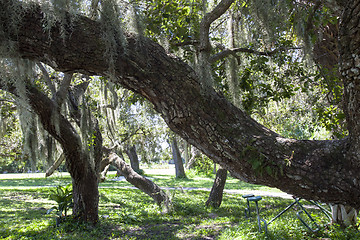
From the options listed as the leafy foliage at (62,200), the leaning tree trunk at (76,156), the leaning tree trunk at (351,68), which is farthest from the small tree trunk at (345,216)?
the leafy foliage at (62,200)

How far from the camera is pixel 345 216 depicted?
3.94 m

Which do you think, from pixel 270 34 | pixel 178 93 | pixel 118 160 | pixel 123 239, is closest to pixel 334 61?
pixel 270 34

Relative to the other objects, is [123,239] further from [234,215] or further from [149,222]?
[234,215]

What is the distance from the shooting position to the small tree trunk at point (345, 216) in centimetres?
392

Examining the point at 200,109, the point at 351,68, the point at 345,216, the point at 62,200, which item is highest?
the point at 351,68

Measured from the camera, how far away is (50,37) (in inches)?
70.9

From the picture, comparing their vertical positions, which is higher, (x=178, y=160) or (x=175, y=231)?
(x=178, y=160)

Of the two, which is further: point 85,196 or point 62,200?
point 62,200

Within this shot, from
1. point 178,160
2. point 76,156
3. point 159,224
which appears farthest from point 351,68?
point 178,160

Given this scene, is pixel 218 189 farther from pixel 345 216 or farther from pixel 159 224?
pixel 345 216

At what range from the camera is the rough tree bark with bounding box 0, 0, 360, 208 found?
1640 mm

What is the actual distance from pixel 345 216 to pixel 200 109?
129 inches

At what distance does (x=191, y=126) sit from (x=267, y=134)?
0.50 m

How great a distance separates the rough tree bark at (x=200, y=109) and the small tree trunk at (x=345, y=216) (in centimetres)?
281
